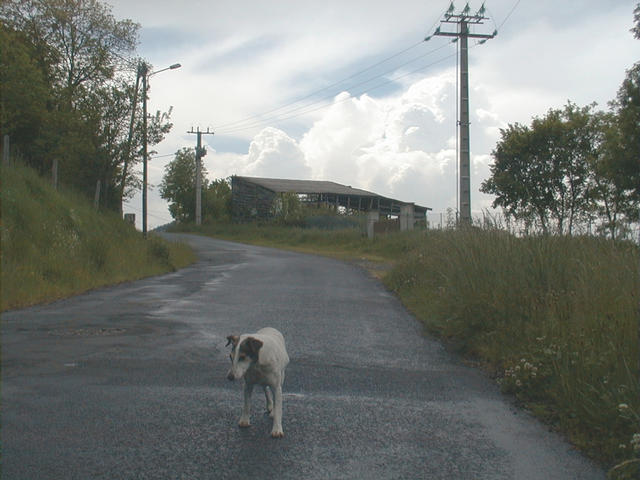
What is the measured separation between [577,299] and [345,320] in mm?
4789

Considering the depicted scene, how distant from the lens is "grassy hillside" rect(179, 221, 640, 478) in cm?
550

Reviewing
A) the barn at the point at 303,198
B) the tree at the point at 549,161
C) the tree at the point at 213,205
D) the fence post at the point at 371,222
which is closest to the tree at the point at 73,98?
the fence post at the point at 371,222

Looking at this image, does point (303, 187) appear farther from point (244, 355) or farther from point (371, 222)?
point (244, 355)

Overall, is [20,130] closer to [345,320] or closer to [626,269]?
[345,320]

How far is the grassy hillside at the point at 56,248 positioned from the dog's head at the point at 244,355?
8118mm

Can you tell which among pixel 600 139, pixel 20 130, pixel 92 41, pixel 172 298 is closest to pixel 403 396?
pixel 172 298

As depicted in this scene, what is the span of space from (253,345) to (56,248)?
41.3 feet

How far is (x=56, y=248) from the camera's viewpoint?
53.8 feet

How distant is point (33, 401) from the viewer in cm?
604

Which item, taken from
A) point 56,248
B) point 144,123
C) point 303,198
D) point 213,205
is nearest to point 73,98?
point 144,123

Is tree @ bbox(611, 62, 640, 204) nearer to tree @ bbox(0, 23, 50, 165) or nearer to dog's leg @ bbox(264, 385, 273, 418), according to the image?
tree @ bbox(0, 23, 50, 165)

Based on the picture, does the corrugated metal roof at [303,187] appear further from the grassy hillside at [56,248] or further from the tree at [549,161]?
the grassy hillside at [56,248]

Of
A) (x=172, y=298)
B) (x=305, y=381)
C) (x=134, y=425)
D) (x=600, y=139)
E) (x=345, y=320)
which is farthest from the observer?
(x=600, y=139)

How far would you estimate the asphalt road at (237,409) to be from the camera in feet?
15.7
